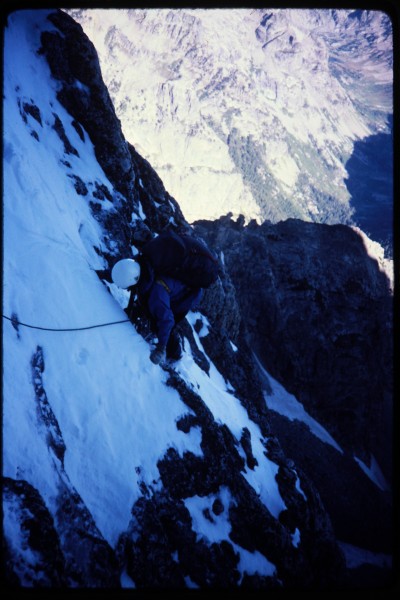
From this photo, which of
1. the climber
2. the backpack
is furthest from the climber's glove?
the backpack

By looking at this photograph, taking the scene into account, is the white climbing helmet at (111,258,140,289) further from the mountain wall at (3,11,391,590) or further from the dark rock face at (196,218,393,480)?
the dark rock face at (196,218,393,480)

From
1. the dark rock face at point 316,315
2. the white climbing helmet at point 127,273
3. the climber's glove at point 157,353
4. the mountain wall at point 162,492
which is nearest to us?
the mountain wall at point 162,492

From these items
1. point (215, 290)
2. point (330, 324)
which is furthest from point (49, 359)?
point (330, 324)

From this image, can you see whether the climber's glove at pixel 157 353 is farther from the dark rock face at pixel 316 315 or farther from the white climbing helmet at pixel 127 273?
the dark rock face at pixel 316 315

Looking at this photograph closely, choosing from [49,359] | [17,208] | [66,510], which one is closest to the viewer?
[66,510]

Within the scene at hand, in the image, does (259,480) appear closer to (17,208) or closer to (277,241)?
(17,208)

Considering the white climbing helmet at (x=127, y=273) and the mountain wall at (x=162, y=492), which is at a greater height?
the white climbing helmet at (x=127, y=273)

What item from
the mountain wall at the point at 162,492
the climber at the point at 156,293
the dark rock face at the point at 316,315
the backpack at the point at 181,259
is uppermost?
the backpack at the point at 181,259

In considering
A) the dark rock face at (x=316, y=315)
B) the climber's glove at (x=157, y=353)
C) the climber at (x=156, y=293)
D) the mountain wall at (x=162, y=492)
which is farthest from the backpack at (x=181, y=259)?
the dark rock face at (x=316, y=315)

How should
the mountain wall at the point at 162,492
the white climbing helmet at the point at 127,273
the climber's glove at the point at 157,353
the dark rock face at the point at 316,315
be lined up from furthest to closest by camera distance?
the dark rock face at the point at 316,315 < the climber's glove at the point at 157,353 < the white climbing helmet at the point at 127,273 < the mountain wall at the point at 162,492
